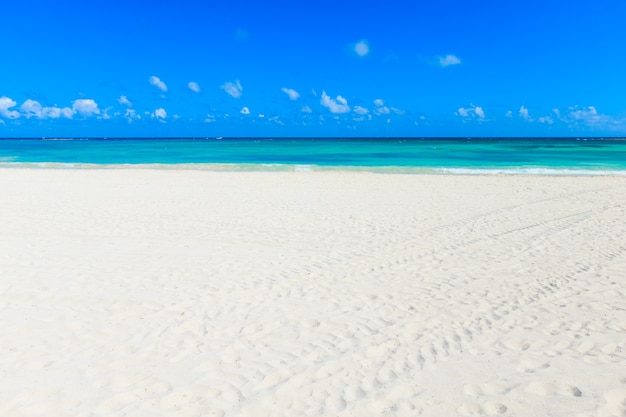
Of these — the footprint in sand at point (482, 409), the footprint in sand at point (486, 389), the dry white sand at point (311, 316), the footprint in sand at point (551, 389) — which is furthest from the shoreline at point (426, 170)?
the footprint in sand at point (482, 409)

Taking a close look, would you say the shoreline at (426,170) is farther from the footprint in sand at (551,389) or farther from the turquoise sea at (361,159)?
the footprint in sand at (551,389)

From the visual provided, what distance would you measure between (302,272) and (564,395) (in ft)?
13.2

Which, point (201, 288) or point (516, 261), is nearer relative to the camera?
point (201, 288)

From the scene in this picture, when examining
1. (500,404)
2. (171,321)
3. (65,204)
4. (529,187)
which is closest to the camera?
(500,404)

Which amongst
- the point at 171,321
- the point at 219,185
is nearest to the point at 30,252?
the point at 171,321

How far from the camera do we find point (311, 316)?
5562 millimetres

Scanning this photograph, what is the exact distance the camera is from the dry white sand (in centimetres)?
→ 392

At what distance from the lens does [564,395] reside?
3.94 metres

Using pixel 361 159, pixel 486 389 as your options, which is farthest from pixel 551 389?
pixel 361 159

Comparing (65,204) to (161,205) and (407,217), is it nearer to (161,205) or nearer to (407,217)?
(161,205)

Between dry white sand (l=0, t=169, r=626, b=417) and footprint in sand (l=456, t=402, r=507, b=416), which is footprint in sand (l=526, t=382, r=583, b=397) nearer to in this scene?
dry white sand (l=0, t=169, r=626, b=417)

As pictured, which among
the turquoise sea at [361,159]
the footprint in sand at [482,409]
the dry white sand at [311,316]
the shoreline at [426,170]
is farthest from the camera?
the turquoise sea at [361,159]

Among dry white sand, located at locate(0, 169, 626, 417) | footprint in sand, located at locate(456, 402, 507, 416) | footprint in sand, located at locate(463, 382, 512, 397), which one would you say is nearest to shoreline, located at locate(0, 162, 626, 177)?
dry white sand, located at locate(0, 169, 626, 417)

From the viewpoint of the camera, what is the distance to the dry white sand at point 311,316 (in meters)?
3.92
